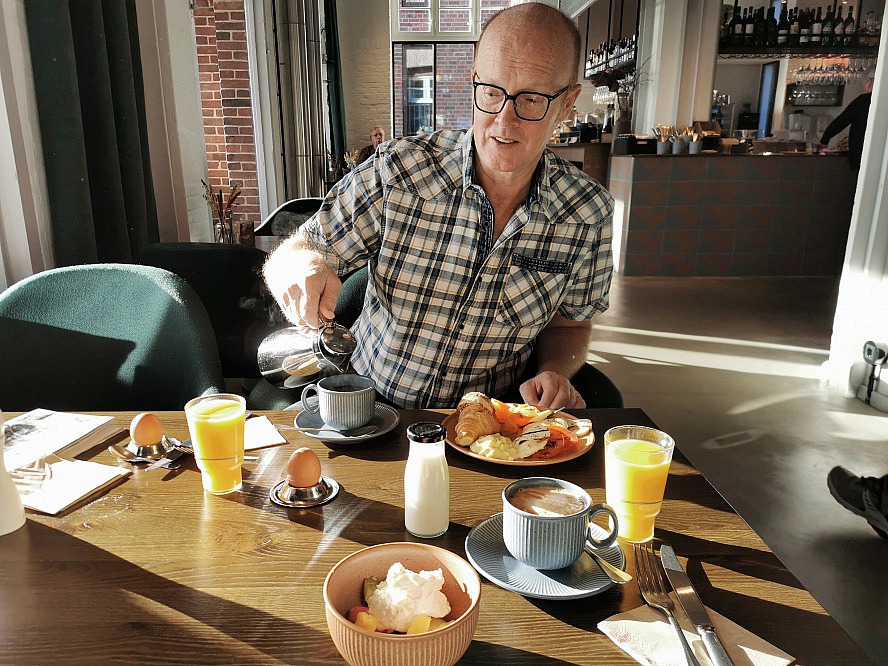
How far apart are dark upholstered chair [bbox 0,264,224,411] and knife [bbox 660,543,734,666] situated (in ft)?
3.48

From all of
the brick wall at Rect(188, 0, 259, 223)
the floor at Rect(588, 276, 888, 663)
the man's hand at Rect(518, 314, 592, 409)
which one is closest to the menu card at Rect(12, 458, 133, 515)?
the man's hand at Rect(518, 314, 592, 409)

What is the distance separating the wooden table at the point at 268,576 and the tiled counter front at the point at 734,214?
5215 millimetres

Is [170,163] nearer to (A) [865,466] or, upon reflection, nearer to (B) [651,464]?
(B) [651,464]

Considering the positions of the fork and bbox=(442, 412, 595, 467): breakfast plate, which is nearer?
the fork

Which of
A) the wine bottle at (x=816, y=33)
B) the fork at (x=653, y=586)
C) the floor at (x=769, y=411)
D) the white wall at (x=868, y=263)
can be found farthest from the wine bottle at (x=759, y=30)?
the fork at (x=653, y=586)

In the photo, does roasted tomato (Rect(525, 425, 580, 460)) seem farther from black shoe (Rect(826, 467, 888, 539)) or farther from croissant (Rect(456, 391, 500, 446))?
black shoe (Rect(826, 467, 888, 539))

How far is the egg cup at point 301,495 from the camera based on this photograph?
37.5 inches

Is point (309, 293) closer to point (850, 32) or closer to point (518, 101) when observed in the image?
point (518, 101)

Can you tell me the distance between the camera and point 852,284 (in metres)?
3.37

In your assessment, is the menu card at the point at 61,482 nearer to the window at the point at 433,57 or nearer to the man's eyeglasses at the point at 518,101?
the man's eyeglasses at the point at 518,101

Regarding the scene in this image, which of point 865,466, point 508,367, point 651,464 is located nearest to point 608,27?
point 865,466

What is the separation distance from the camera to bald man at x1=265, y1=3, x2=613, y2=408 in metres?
1.64

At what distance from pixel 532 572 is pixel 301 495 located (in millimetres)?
358

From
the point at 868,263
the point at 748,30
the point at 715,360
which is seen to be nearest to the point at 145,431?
the point at 868,263
